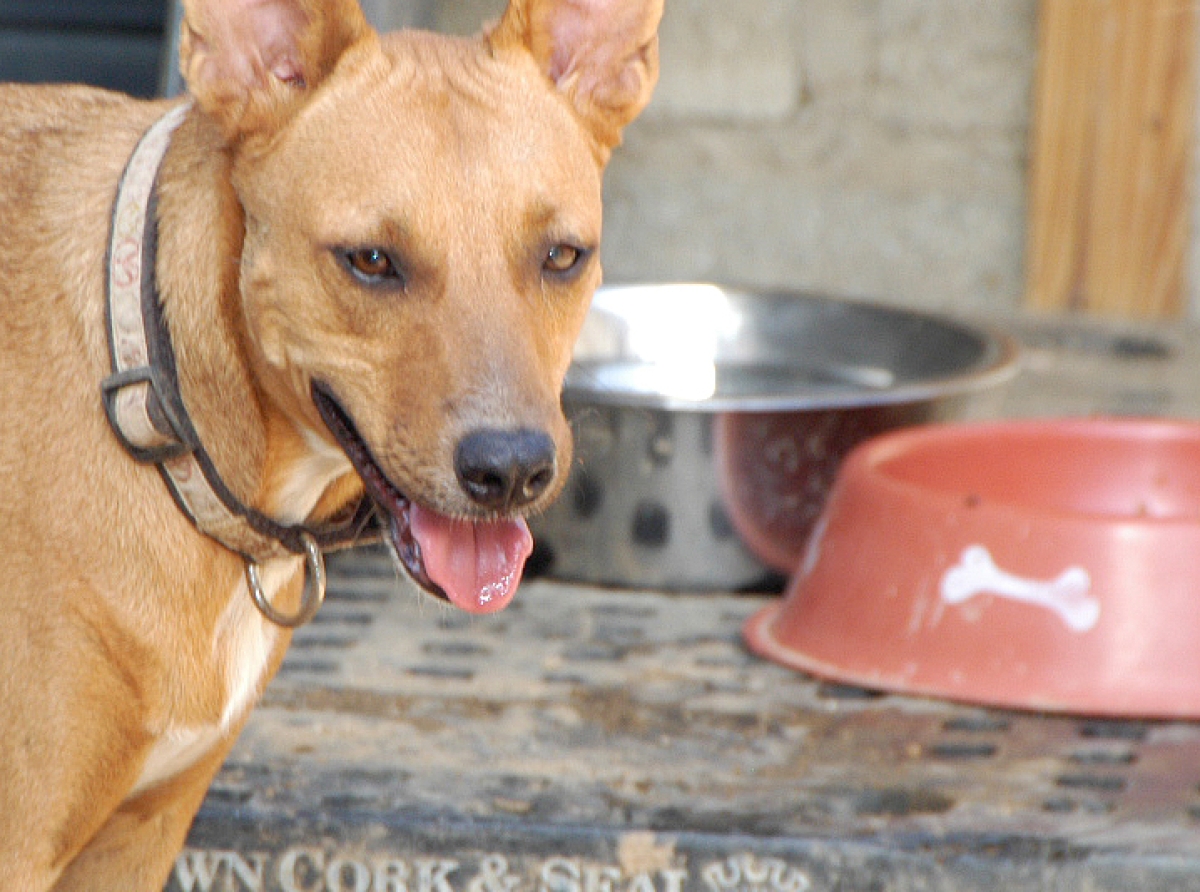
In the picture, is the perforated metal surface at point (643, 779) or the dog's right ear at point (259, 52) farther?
the perforated metal surface at point (643, 779)

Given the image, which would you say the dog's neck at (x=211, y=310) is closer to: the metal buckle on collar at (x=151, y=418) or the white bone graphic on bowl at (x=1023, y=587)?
the metal buckle on collar at (x=151, y=418)

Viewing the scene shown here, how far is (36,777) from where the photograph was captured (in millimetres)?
1951

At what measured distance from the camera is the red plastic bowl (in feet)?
9.07

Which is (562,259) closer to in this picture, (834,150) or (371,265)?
(371,265)

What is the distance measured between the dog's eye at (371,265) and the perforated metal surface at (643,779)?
82 centimetres

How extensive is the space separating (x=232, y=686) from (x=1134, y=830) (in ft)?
3.88

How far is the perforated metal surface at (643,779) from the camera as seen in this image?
7.70 ft

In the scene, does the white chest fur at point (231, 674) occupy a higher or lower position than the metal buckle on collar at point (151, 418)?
Answer: lower

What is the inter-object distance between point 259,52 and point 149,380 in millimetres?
380

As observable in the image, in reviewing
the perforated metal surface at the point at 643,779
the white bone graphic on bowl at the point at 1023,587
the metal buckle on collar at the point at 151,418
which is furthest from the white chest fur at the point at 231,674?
the white bone graphic on bowl at the point at 1023,587

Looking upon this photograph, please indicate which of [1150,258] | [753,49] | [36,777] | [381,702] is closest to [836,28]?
[753,49]

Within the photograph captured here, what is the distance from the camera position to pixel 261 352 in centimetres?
197

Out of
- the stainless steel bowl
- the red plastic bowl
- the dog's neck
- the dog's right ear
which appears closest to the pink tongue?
the dog's neck

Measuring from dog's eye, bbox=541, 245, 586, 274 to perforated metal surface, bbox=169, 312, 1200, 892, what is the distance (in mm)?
772
